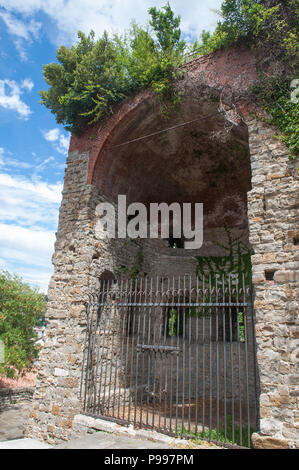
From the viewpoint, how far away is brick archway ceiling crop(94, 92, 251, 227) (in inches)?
308

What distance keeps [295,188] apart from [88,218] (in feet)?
15.0

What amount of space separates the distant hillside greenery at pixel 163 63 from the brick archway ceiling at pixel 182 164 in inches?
26.2

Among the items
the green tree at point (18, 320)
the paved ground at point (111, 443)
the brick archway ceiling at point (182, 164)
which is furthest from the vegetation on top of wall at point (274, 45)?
the green tree at point (18, 320)

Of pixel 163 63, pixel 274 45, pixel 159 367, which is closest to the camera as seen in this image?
pixel 274 45

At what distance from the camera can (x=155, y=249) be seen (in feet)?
35.7

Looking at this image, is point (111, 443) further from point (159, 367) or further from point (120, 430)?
point (159, 367)

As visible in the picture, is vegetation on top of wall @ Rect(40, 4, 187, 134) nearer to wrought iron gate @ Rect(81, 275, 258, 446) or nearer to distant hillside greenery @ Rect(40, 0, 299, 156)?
distant hillside greenery @ Rect(40, 0, 299, 156)

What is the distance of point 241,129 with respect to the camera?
22.9 ft

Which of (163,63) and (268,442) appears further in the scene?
(163,63)

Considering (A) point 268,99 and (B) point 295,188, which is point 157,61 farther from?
(B) point 295,188

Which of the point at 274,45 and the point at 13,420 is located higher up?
the point at 274,45

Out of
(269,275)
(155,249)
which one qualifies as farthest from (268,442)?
(155,249)

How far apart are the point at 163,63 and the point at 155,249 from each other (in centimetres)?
601
